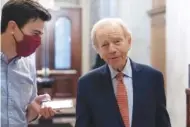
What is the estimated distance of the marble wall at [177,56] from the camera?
3.26m

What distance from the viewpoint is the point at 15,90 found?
5.33ft

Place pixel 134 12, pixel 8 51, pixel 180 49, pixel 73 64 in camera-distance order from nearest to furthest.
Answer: pixel 8 51
pixel 180 49
pixel 134 12
pixel 73 64

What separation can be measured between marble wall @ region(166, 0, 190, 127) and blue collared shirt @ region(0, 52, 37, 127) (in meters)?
1.90

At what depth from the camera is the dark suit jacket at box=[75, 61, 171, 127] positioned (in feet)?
5.63

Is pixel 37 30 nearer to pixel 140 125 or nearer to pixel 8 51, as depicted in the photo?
pixel 8 51

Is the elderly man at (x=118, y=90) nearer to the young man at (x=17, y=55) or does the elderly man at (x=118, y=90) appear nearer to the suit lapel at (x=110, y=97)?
the suit lapel at (x=110, y=97)

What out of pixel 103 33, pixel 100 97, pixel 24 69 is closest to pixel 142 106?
pixel 100 97

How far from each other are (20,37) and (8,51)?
82mm

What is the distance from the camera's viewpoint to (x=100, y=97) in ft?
5.74

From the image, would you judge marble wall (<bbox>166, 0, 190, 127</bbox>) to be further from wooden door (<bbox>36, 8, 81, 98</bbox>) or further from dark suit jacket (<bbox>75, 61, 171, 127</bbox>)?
wooden door (<bbox>36, 8, 81, 98</bbox>)

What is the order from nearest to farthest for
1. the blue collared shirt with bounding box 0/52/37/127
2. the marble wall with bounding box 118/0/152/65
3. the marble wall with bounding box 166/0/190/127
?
the blue collared shirt with bounding box 0/52/37/127 < the marble wall with bounding box 166/0/190/127 < the marble wall with bounding box 118/0/152/65

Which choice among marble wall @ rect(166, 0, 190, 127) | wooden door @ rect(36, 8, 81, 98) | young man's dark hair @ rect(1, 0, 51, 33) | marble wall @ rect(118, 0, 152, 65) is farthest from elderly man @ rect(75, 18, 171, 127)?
wooden door @ rect(36, 8, 81, 98)

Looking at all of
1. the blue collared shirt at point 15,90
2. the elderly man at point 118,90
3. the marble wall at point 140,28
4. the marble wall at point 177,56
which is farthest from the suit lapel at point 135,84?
the marble wall at point 140,28

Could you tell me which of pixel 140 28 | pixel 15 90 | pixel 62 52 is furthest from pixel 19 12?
pixel 62 52
